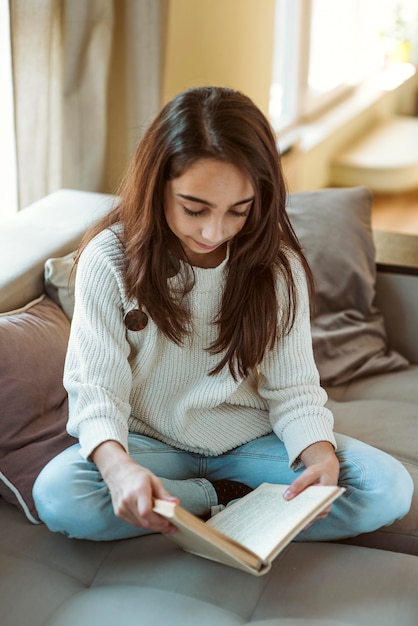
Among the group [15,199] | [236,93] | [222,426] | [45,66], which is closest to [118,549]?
[222,426]

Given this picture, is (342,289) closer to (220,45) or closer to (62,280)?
(62,280)

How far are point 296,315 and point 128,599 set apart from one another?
0.56 meters

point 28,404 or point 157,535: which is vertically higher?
point 28,404

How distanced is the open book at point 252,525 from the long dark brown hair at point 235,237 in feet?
0.81

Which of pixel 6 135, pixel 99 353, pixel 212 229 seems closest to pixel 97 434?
pixel 99 353

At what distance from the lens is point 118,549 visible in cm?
142

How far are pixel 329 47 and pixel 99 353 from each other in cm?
373

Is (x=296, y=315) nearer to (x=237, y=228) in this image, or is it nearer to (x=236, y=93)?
(x=237, y=228)

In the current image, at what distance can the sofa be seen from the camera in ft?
4.20

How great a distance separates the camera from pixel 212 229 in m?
1.32

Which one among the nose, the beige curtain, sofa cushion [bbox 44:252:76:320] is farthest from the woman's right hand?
the beige curtain

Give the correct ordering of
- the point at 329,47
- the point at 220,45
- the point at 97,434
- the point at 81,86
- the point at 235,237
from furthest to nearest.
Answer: the point at 329,47
the point at 220,45
the point at 81,86
the point at 235,237
the point at 97,434

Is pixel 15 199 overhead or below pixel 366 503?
overhead

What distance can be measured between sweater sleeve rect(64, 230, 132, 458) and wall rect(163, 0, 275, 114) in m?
1.26
